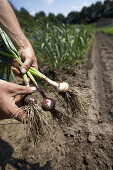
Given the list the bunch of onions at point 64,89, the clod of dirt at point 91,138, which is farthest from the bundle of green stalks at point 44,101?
the clod of dirt at point 91,138

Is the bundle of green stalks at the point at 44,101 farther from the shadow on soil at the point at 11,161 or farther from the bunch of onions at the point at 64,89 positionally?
the shadow on soil at the point at 11,161

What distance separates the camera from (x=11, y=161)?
985 mm

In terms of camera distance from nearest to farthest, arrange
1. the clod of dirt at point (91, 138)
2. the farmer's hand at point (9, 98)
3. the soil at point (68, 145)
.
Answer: the farmer's hand at point (9, 98) → the soil at point (68, 145) → the clod of dirt at point (91, 138)

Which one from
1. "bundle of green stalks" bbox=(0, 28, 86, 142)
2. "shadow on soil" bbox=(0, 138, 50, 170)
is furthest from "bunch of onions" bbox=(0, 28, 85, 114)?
"shadow on soil" bbox=(0, 138, 50, 170)

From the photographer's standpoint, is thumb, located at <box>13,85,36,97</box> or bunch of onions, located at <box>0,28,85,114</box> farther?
bunch of onions, located at <box>0,28,85,114</box>

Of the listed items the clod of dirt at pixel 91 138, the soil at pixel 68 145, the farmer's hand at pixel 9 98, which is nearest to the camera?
the farmer's hand at pixel 9 98

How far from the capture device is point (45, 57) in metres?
2.19

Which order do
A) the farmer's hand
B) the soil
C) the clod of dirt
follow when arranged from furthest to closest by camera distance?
1. the clod of dirt
2. the soil
3. the farmer's hand

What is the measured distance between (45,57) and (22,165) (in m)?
1.71

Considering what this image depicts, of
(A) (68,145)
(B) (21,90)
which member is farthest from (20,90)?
(A) (68,145)

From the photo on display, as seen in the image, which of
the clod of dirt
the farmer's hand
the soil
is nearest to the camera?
the farmer's hand

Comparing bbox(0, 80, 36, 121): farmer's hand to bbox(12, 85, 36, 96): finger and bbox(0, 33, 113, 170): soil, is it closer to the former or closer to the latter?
bbox(12, 85, 36, 96): finger

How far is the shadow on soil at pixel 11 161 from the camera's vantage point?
0.91 meters

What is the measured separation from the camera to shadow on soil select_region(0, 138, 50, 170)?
0.91 m
